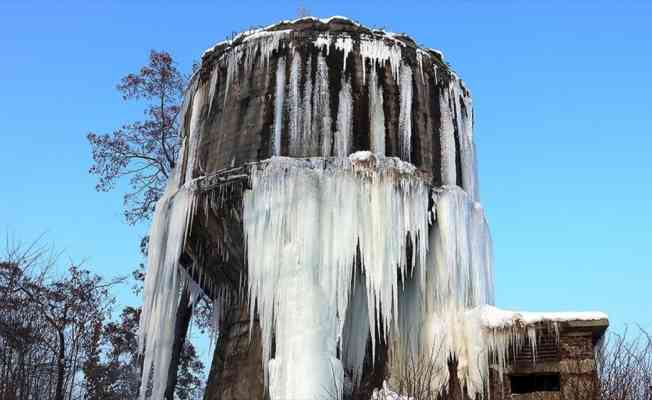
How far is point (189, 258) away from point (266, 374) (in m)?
3.00

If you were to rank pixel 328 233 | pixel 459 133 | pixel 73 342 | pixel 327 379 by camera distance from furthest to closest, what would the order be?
pixel 73 342 < pixel 459 133 < pixel 328 233 < pixel 327 379

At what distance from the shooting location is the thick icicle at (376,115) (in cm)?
1116

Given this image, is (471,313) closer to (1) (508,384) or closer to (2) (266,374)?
(1) (508,384)

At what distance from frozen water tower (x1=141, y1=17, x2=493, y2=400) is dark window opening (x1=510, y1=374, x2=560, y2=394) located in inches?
27.8

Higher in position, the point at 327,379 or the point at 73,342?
the point at 73,342

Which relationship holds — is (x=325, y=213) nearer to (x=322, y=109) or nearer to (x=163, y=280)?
(x=322, y=109)

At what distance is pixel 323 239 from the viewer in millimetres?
10586

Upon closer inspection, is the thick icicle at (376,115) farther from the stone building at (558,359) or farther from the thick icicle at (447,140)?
the stone building at (558,359)

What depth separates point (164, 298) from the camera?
11.9m

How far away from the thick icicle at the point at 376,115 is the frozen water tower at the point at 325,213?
18 millimetres

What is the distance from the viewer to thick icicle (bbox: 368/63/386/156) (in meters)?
11.2

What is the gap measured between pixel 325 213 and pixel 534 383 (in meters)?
4.27

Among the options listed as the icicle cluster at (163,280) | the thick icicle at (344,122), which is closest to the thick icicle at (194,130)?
the icicle cluster at (163,280)

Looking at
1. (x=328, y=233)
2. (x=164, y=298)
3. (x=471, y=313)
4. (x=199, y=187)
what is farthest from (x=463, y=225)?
(x=164, y=298)
